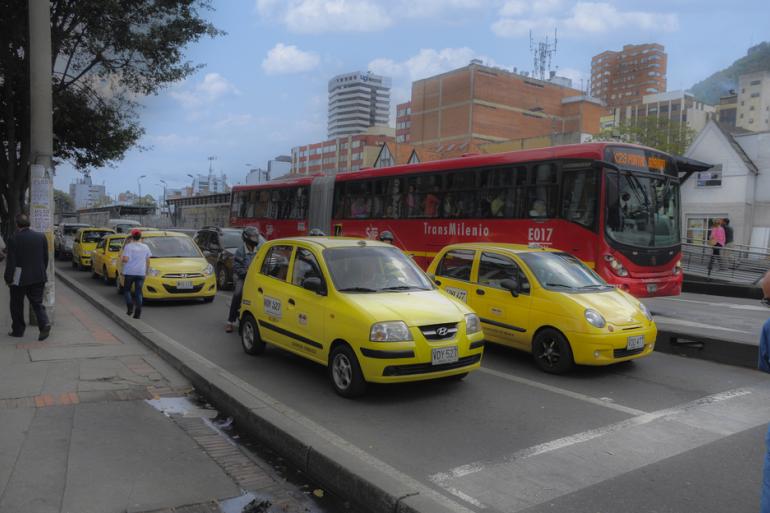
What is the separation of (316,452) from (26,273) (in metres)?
6.27

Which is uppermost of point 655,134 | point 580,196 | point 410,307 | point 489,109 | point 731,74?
point 731,74

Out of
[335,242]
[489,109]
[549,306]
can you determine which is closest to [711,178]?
[549,306]

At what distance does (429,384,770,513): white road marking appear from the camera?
156 inches

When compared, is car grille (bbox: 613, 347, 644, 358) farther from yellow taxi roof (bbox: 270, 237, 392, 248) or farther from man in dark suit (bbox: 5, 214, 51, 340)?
man in dark suit (bbox: 5, 214, 51, 340)

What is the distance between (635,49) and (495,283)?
630ft

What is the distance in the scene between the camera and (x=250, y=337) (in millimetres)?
8047

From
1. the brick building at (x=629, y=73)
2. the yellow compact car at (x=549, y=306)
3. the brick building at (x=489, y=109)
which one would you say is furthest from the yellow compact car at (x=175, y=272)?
the brick building at (x=629, y=73)

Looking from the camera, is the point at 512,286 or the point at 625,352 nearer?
the point at 625,352

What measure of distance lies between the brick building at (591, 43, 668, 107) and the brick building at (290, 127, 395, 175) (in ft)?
257

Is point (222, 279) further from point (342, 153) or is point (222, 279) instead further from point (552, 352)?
point (342, 153)

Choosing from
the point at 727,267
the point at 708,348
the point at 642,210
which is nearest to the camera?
the point at 708,348

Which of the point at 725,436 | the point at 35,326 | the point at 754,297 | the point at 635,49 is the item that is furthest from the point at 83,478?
the point at 635,49

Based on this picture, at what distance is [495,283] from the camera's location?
8.20 meters

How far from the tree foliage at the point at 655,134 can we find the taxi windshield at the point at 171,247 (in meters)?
37.4
